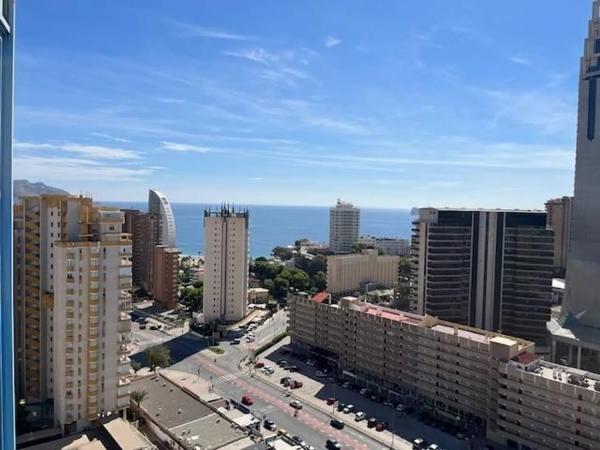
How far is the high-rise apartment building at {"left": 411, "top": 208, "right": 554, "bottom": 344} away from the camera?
148ft

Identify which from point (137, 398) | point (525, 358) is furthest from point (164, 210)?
point (525, 358)

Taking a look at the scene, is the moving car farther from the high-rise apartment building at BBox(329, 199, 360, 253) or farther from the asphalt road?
the high-rise apartment building at BBox(329, 199, 360, 253)

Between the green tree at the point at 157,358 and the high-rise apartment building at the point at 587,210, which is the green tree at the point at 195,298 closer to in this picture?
the green tree at the point at 157,358

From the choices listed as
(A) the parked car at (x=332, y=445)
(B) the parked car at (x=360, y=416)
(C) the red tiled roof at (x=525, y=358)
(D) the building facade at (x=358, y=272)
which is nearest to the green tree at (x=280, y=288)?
(D) the building facade at (x=358, y=272)

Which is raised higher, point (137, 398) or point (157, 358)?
point (137, 398)

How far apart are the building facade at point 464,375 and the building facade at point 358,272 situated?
29944mm

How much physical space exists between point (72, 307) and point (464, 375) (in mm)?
24532

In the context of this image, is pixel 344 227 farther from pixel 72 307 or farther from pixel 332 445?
pixel 72 307

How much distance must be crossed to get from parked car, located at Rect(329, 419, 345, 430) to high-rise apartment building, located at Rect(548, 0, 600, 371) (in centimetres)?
2055

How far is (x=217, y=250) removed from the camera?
5553cm

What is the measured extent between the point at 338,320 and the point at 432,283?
37.3 ft

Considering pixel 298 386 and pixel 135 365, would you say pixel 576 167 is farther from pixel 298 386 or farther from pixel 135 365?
pixel 135 365

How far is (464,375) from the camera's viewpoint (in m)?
31.5

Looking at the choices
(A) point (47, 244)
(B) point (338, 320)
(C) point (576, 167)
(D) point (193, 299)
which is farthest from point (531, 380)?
(D) point (193, 299)
